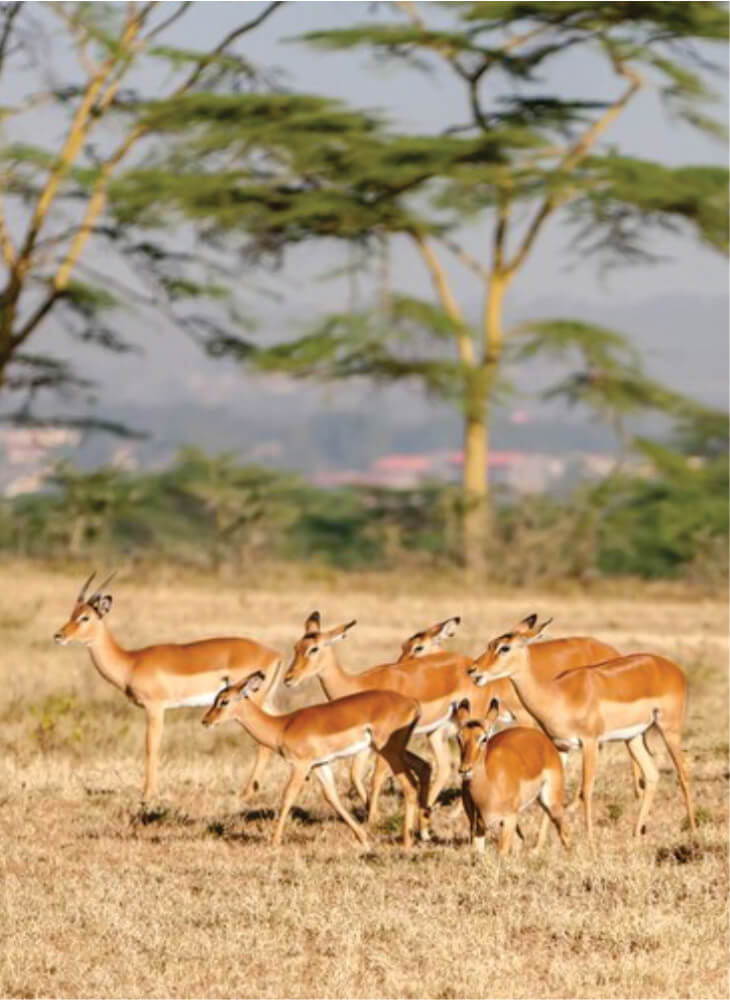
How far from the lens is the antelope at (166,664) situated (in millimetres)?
10141

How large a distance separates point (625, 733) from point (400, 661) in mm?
1225

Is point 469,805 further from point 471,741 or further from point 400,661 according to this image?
point 400,661

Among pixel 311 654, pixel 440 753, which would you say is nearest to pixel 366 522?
pixel 440 753

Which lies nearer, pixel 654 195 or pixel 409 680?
pixel 409 680

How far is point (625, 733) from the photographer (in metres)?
9.05

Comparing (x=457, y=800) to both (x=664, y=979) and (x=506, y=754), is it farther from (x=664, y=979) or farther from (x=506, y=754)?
(x=664, y=979)

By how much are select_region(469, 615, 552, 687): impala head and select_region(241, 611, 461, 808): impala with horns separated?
45cm

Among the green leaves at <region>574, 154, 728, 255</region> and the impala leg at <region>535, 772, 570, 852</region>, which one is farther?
the green leaves at <region>574, 154, 728, 255</region>

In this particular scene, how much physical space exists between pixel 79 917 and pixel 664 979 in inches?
74.1

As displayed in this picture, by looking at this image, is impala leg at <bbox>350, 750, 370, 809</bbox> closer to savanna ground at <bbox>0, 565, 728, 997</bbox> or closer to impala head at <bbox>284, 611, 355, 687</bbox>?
savanna ground at <bbox>0, 565, 728, 997</bbox>

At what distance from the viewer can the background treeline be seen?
27922 mm

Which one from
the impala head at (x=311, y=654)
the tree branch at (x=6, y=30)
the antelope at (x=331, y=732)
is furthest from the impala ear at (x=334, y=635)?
the tree branch at (x=6, y=30)

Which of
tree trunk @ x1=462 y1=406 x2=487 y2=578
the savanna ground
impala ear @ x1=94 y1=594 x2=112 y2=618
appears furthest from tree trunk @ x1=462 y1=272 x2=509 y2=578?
impala ear @ x1=94 y1=594 x2=112 y2=618

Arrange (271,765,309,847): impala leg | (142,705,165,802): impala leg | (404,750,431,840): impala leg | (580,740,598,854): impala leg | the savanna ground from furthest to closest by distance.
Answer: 1. (142,705,165,802): impala leg
2. (404,750,431,840): impala leg
3. (580,740,598,854): impala leg
4. (271,765,309,847): impala leg
5. the savanna ground
